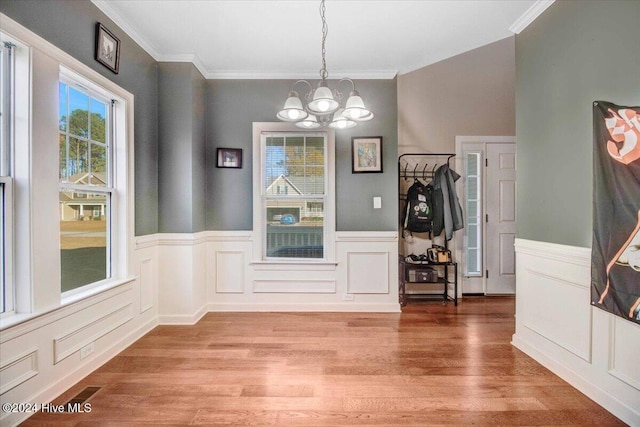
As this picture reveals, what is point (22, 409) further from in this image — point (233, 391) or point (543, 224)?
point (543, 224)

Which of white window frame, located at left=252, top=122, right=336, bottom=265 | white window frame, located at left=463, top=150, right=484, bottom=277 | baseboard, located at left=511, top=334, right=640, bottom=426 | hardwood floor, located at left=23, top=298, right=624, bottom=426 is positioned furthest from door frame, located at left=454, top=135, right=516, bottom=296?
white window frame, located at left=252, top=122, right=336, bottom=265

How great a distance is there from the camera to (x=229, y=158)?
3439mm

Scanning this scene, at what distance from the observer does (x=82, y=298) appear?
6.82ft

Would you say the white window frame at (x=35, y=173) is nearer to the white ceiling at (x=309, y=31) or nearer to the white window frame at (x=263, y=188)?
the white ceiling at (x=309, y=31)

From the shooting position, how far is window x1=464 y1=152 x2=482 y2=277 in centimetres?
409

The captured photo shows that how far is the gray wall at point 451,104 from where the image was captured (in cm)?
399

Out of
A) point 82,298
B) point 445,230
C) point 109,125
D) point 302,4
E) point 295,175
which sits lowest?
point 82,298

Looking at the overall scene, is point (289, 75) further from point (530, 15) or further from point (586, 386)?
point (586, 386)

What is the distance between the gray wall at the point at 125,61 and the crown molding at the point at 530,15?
3297 mm

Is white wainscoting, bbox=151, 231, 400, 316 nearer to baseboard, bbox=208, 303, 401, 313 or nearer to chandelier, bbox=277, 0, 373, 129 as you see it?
baseboard, bbox=208, 303, 401, 313

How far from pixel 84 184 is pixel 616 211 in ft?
11.4

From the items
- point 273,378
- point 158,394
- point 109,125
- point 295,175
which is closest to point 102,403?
point 158,394

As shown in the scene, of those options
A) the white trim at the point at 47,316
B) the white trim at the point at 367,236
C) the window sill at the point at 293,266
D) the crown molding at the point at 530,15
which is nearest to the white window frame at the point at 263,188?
the window sill at the point at 293,266

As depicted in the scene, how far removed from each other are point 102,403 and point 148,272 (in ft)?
4.24
